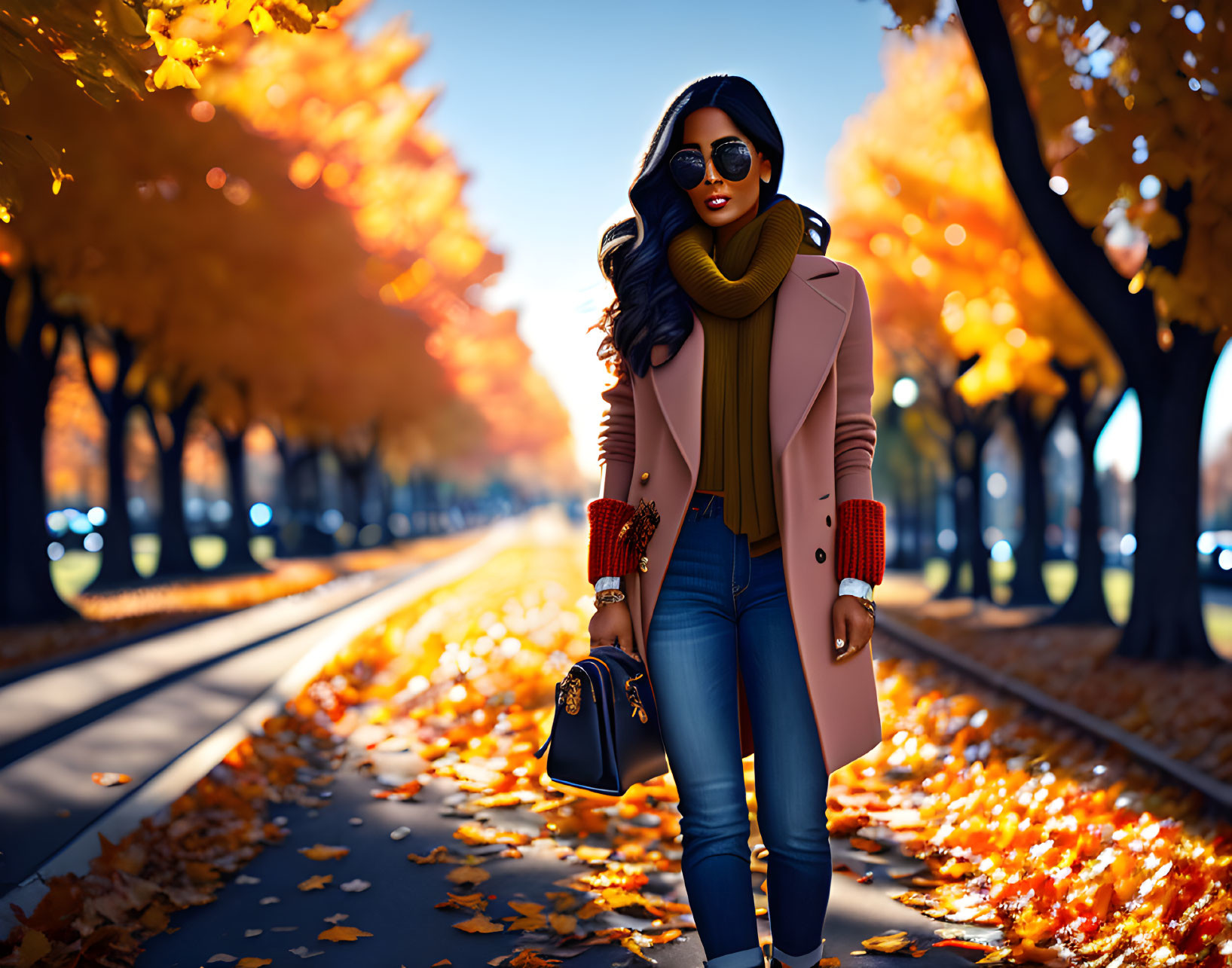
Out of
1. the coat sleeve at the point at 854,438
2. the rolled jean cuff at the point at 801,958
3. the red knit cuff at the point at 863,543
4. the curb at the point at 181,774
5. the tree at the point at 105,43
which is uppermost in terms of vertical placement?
the tree at the point at 105,43

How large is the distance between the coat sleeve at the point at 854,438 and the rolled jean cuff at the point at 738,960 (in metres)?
0.89

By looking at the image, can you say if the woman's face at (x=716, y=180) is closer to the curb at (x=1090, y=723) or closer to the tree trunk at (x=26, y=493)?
the curb at (x=1090, y=723)

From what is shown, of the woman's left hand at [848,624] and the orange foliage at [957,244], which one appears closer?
the woman's left hand at [848,624]

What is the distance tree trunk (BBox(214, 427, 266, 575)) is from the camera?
938 inches

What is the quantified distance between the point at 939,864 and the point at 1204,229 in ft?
17.0

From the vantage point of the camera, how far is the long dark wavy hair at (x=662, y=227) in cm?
266

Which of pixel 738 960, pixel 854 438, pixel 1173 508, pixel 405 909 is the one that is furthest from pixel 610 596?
pixel 1173 508

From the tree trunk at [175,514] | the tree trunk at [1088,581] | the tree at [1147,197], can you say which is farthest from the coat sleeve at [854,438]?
the tree trunk at [175,514]

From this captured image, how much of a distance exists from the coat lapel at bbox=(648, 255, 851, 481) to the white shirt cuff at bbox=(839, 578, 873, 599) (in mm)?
342

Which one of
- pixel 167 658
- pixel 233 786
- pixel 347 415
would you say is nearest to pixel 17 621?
pixel 167 658

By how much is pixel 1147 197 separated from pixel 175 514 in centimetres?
1879

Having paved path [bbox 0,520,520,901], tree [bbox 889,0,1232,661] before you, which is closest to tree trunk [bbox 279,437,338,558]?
paved path [bbox 0,520,520,901]

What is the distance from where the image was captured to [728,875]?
8.41 ft

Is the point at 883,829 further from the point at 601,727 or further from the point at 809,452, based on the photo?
the point at 809,452
